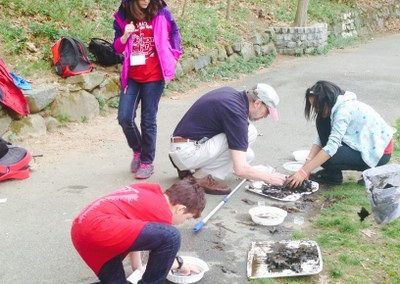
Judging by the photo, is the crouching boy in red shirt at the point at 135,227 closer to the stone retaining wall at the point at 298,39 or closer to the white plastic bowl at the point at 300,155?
the white plastic bowl at the point at 300,155

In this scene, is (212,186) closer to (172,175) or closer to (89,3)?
(172,175)

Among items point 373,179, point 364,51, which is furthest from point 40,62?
point 364,51

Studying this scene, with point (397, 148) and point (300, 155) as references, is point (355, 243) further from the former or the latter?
point (397, 148)

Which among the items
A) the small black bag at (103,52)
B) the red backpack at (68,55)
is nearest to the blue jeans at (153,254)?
the red backpack at (68,55)

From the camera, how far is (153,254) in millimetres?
2982

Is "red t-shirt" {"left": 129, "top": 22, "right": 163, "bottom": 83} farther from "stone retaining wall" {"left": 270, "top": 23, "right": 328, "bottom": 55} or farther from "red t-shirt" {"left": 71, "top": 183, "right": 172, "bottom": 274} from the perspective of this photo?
"stone retaining wall" {"left": 270, "top": 23, "right": 328, "bottom": 55}

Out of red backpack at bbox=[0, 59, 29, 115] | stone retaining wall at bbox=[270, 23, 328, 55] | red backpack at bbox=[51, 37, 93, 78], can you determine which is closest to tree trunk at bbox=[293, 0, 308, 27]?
stone retaining wall at bbox=[270, 23, 328, 55]

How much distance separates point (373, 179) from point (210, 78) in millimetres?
5635

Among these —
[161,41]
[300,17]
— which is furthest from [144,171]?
[300,17]

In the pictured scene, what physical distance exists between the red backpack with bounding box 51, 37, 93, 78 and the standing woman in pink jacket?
1930mm

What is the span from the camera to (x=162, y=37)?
16.6 ft

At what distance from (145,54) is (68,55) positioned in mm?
2234

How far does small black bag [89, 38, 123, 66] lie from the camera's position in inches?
292

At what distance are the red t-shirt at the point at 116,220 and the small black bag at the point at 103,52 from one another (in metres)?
4.64
